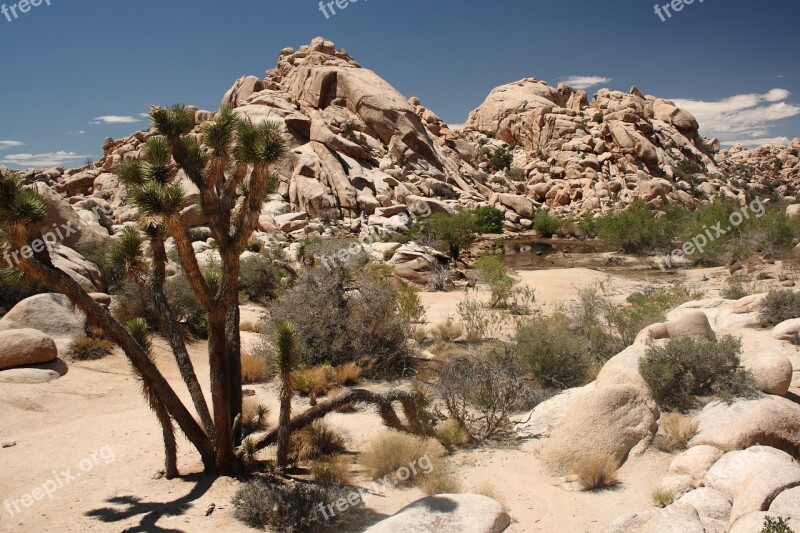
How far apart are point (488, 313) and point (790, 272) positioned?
11083mm

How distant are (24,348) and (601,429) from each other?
1008 centimetres

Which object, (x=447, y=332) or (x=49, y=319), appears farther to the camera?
(x=447, y=332)

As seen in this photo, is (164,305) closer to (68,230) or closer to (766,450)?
(766,450)

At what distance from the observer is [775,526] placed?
3.86m

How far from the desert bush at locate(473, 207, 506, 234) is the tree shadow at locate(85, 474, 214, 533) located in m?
35.2

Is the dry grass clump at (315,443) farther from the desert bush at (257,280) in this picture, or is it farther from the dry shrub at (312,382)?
the desert bush at (257,280)

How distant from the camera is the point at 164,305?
21.0 feet

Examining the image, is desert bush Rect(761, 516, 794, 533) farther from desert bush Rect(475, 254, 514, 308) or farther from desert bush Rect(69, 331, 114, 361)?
desert bush Rect(475, 254, 514, 308)

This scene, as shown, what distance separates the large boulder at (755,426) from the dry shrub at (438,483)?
302 centimetres

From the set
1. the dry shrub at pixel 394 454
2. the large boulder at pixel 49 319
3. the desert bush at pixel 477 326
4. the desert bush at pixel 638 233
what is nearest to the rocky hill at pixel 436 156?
the desert bush at pixel 638 233

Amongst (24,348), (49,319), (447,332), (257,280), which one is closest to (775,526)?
(447,332)

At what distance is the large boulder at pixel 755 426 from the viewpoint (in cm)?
643

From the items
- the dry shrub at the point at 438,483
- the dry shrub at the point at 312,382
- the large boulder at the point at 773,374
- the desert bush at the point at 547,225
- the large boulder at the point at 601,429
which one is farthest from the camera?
the desert bush at the point at 547,225

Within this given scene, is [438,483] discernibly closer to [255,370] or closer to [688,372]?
[688,372]
